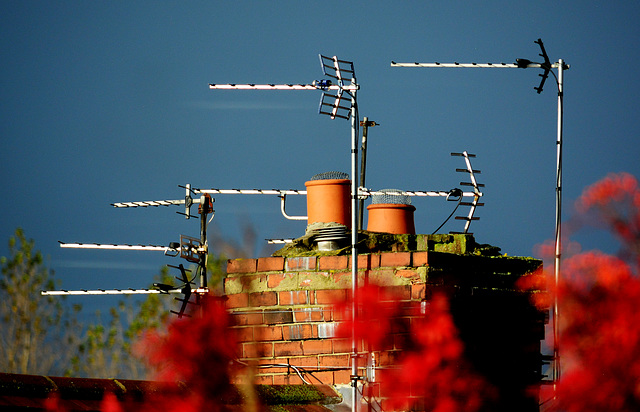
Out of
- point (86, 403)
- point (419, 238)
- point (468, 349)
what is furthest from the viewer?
point (419, 238)

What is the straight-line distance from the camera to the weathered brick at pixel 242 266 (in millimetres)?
6062

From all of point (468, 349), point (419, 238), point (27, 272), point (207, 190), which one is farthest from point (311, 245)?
point (27, 272)

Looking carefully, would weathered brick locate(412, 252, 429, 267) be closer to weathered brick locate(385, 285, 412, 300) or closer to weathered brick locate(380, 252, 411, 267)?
weathered brick locate(380, 252, 411, 267)

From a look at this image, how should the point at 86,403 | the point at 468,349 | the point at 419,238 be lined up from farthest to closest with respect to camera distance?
1. the point at 419,238
2. the point at 468,349
3. the point at 86,403

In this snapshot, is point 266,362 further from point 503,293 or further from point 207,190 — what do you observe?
point 207,190

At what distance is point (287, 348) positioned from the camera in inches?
231

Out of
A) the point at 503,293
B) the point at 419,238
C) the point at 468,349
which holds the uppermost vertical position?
the point at 419,238

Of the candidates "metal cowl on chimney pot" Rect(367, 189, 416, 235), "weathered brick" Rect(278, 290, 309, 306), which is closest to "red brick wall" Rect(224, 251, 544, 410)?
"weathered brick" Rect(278, 290, 309, 306)

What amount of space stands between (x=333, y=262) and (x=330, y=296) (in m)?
0.26

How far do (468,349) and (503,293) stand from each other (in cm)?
49

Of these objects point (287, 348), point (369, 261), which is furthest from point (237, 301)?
point (369, 261)

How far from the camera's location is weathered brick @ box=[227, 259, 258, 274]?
19.9 ft

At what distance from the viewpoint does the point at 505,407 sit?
6066 mm

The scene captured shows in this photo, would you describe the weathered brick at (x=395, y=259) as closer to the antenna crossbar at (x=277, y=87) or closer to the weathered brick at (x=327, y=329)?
the weathered brick at (x=327, y=329)
